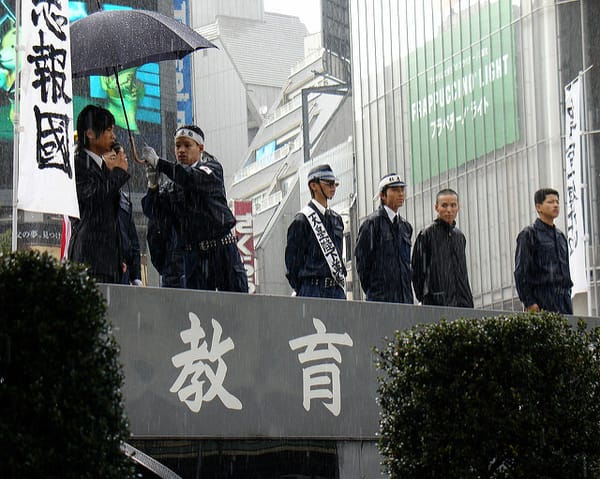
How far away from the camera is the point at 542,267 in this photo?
11.3 m

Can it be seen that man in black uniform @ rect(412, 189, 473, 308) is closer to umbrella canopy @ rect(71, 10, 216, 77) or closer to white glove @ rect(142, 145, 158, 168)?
umbrella canopy @ rect(71, 10, 216, 77)

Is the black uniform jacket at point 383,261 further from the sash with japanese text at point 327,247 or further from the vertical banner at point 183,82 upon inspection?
the vertical banner at point 183,82

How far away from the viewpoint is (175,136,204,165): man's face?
9.62 meters

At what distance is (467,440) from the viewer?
25.1ft

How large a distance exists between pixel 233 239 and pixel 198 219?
30cm

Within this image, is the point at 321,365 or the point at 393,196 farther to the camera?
the point at 393,196

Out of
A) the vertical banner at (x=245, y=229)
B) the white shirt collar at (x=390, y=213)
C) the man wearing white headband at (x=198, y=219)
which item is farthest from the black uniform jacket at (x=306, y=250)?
the vertical banner at (x=245, y=229)

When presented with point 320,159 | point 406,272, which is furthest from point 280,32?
point 406,272

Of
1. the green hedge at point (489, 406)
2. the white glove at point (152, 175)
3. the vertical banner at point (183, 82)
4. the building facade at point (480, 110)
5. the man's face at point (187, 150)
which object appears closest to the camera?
the green hedge at point (489, 406)

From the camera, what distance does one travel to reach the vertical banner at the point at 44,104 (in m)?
11.0

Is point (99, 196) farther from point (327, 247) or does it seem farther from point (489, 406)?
point (489, 406)

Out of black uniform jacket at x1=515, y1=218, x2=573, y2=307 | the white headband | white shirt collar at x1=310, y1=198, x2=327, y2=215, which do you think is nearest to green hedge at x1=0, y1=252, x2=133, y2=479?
the white headband

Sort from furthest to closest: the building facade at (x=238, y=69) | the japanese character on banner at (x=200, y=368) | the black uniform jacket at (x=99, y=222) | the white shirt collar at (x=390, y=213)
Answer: the building facade at (x=238, y=69), the white shirt collar at (x=390, y=213), the black uniform jacket at (x=99, y=222), the japanese character on banner at (x=200, y=368)

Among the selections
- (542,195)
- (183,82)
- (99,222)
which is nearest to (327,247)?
(542,195)
